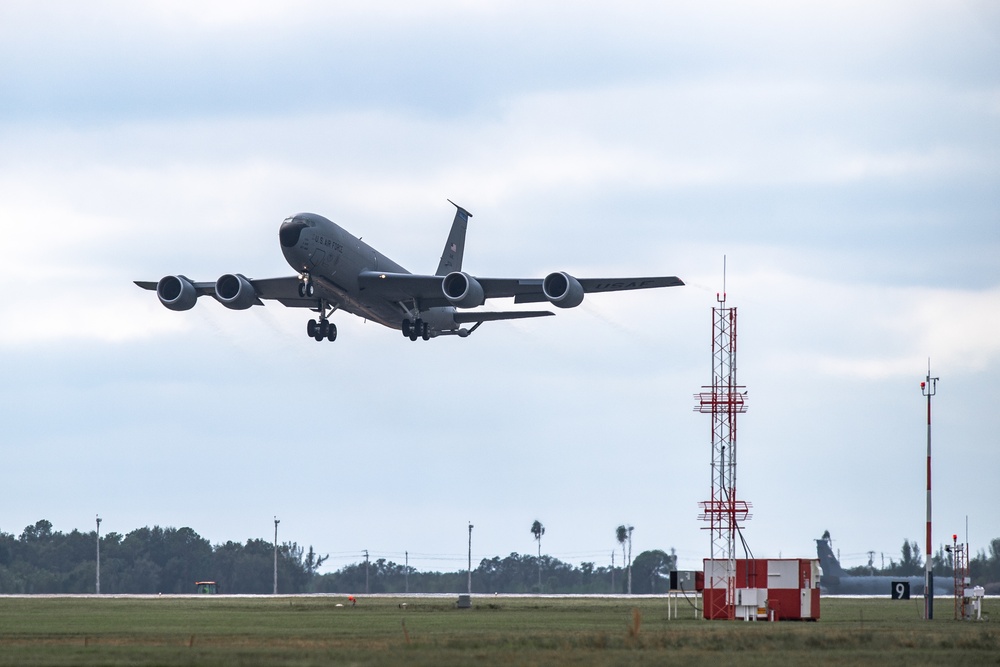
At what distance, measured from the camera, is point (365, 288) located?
212 feet

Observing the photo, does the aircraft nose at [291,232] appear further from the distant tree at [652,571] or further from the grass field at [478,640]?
the distant tree at [652,571]

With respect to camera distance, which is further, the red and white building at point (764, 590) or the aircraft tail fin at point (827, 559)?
the aircraft tail fin at point (827, 559)

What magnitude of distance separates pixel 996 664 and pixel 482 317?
40.3m

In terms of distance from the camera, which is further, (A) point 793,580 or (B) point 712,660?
(A) point 793,580

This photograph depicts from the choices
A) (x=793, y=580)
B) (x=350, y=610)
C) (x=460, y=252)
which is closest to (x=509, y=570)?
(x=460, y=252)

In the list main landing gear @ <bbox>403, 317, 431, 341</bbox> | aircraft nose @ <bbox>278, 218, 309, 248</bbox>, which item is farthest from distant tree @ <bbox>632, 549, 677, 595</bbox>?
aircraft nose @ <bbox>278, 218, 309, 248</bbox>

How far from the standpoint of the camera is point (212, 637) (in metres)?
41.9

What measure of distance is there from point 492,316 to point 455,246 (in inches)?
471

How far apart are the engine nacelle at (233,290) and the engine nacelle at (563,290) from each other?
49.2ft

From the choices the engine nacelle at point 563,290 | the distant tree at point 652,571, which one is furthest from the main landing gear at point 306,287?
the distant tree at point 652,571

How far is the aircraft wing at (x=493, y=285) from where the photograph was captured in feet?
A: 209

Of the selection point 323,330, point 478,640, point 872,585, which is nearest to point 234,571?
point 872,585

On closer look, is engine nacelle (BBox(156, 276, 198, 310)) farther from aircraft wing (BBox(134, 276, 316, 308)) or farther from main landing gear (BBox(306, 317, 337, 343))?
main landing gear (BBox(306, 317, 337, 343))

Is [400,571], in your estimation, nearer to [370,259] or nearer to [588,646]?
[370,259]
